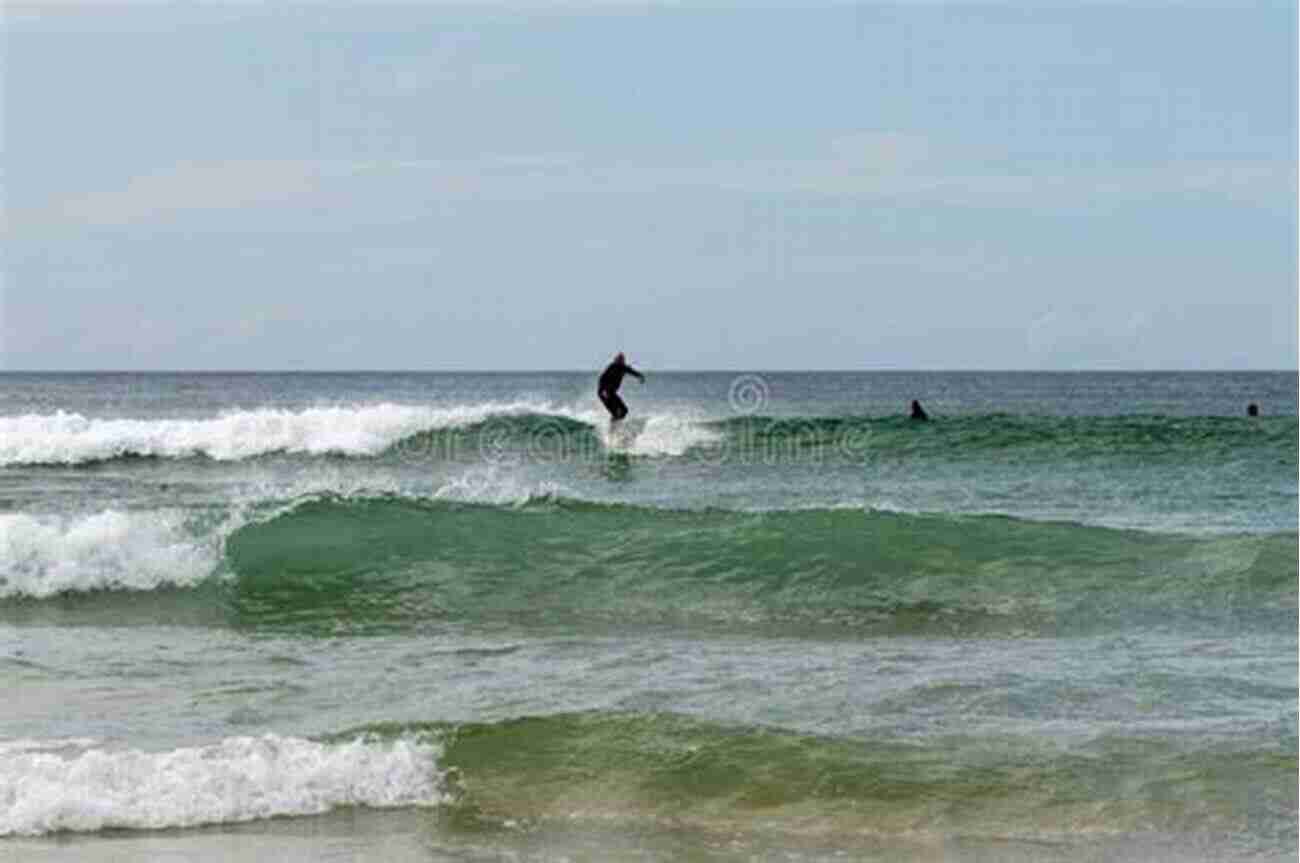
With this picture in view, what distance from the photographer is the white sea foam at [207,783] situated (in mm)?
7758

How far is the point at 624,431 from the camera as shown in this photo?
33.3 meters

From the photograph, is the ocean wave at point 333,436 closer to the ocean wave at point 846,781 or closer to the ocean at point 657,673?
the ocean at point 657,673

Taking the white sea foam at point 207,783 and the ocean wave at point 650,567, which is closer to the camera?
the white sea foam at point 207,783

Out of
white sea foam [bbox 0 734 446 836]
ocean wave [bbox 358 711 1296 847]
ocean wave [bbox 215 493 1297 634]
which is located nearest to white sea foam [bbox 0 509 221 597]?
ocean wave [bbox 215 493 1297 634]

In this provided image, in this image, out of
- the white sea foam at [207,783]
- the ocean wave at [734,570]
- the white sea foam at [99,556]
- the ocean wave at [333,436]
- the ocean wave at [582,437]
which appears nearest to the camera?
the white sea foam at [207,783]

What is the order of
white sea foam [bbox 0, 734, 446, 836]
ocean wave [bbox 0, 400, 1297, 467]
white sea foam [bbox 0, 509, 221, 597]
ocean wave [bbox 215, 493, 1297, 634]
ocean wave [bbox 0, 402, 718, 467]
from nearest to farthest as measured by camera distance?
1. white sea foam [bbox 0, 734, 446, 836]
2. ocean wave [bbox 215, 493, 1297, 634]
3. white sea foam [bbox 0, 509, 221, 597]
4. ocean wave [bbox 0, 400, 1297, 467]
5. ocean wave [bbox 0, 402, 718, 467]

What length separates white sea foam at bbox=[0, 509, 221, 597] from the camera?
583 inches

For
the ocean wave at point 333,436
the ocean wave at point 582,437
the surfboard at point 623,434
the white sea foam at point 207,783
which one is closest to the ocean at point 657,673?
the white sea foam at point 207,783

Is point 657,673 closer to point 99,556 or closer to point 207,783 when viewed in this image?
point 207,783

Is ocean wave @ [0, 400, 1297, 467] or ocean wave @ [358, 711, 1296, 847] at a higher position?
ocean wave @ [358, 711, 1296, 847]

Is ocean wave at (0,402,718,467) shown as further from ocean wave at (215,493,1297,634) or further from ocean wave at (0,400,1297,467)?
ocean wave at (215,493,1297,634)

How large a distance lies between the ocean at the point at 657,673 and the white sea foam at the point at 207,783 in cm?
2

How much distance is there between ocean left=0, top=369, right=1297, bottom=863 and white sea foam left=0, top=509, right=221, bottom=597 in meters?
0.03

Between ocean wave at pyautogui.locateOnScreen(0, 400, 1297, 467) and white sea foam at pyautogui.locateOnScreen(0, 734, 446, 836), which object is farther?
ocean wave at pyautogui.locateOnScreen(0, 400, 1297, 467)
